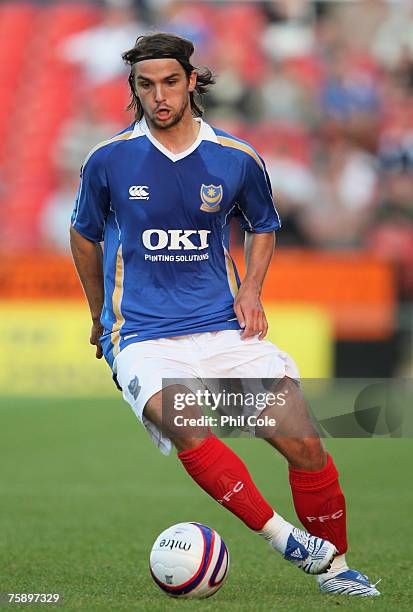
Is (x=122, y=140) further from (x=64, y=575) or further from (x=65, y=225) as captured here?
(x=65, y=225)

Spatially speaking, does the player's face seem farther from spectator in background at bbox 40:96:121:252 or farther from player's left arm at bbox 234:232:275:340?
spectator in background at bbox 40:96:121:252

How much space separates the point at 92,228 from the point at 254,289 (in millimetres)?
730

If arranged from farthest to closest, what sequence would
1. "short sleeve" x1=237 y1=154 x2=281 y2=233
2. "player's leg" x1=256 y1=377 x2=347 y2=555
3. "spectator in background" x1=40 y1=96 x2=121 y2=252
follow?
"spectator in background" x1=40 y1=96 x2=121 y2=252 → "short sleeve" x1=237 y1=154 x2=281 y2=233 → "player's leg" x1=256 y1=377 x2=347 y2=555

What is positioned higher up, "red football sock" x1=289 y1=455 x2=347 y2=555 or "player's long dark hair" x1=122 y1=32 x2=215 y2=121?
"player's long dark hair" x1=122 y1=32 x2=215 y2=121

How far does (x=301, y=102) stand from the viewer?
63.0 ft

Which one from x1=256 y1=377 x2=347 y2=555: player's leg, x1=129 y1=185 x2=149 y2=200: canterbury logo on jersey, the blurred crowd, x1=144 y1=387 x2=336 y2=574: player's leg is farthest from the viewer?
the blurred crowd

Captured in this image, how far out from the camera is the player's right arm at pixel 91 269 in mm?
5086

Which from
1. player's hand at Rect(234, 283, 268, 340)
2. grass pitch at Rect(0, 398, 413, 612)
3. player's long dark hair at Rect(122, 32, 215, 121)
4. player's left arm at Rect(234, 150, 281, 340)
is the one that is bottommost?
grass pitch at Rect(0, 398, 413, 612)

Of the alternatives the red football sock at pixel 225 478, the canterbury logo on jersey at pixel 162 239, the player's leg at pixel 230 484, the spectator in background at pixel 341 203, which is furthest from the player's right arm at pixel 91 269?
the spectator in background at pixel 341 203

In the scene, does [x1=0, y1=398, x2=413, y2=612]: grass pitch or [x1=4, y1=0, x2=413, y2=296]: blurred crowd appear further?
[x1=4, y1=0, x2=413, y2=296]: blurred crowd

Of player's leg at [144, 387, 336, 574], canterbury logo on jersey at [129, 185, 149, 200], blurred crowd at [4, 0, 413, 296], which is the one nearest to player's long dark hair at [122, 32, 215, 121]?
canterbury logo on jersey at [129, 185, 149, 200]

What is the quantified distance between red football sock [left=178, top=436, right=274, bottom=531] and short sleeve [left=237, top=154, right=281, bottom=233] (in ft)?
3.33

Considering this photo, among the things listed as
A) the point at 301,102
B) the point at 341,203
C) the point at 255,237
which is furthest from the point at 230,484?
the point at 301,102

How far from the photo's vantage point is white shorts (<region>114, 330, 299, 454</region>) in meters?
4.66
